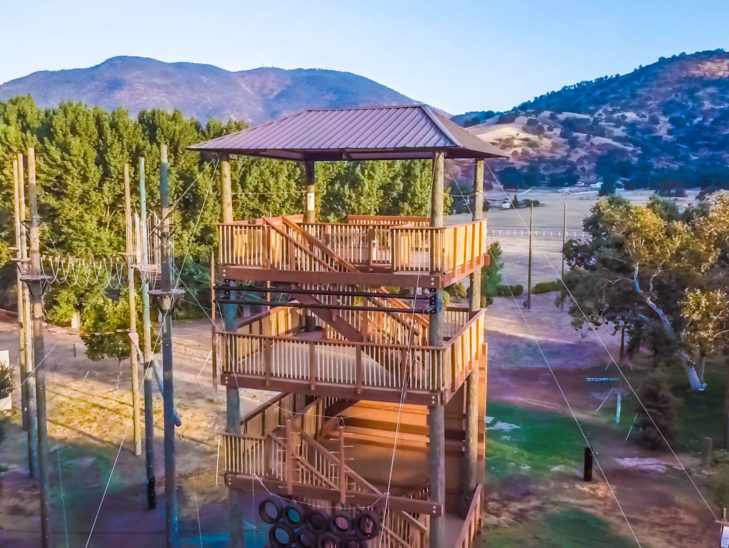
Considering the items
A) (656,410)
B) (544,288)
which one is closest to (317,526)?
(656,410)

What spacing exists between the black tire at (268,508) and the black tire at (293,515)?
0.14m

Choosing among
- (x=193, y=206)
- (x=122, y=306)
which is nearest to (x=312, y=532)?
(x=122, y=306)

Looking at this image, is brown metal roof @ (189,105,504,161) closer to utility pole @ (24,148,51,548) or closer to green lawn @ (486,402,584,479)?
utility pole @ (24,148,51,548)

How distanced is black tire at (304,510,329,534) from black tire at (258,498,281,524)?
67cm

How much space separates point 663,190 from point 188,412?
119 m

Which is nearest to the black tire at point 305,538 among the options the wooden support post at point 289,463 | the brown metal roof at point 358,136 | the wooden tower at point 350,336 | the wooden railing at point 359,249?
the wooden tower at point 350,336

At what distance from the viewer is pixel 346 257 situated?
54.7 ft

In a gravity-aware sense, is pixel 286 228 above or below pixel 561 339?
above

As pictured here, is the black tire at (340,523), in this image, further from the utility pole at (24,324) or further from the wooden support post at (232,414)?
the utility pole at (24,324)

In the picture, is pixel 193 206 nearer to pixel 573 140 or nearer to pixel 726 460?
pixel 726 460

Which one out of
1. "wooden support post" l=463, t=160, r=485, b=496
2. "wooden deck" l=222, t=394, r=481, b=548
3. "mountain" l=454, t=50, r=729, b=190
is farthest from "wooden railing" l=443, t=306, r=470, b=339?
"mountain" l=454, t=50, r=729, b=190

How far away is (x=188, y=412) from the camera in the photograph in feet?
102

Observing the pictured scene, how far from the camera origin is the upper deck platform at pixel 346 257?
14.1 meters

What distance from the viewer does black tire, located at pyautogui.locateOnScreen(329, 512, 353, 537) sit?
596 inches
